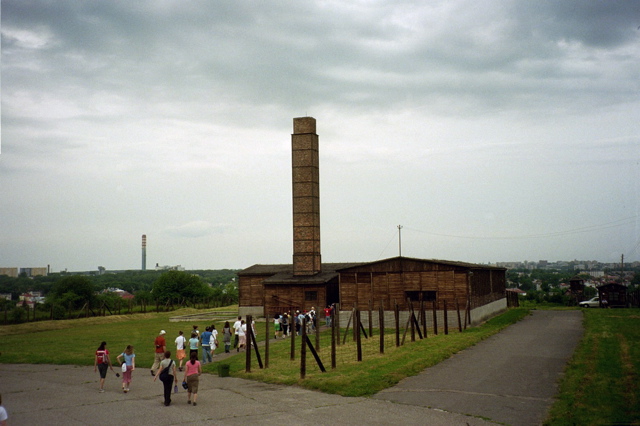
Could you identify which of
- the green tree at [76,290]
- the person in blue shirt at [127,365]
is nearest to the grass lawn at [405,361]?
the person in blue shirt at [127,365]

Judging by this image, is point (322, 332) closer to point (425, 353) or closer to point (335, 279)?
point (335, 279)

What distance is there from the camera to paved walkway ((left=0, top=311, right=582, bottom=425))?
13719 millimetres

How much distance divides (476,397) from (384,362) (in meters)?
6.19

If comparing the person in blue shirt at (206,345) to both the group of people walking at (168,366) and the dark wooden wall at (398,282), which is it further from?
the dark wooden wall at (398,282)

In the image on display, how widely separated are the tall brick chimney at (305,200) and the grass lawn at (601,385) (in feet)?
83.5

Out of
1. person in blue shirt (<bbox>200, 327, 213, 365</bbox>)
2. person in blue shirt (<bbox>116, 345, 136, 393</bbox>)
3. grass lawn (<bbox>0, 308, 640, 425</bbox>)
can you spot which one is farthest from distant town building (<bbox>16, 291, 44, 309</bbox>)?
person in blue shirt (<bbox>116, 345, 136, 393</bbox>)

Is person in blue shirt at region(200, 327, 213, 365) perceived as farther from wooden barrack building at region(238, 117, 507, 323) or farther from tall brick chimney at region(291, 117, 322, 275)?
tall brick chimney at region(291, 117, 322, 275)

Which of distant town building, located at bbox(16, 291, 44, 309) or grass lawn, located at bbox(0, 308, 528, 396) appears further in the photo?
distant town building, located at bbox(16, 291, 44, 309)

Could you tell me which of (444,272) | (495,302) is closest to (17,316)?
(444,272)

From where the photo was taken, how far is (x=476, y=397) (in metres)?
15.4

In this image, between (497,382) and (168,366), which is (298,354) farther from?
(168,366)

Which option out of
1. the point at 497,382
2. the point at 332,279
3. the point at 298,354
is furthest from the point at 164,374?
the point at 332,279

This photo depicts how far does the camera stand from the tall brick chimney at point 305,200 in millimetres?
47812

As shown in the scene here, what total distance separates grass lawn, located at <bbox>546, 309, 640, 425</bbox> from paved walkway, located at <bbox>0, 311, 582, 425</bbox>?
1.90 ft
